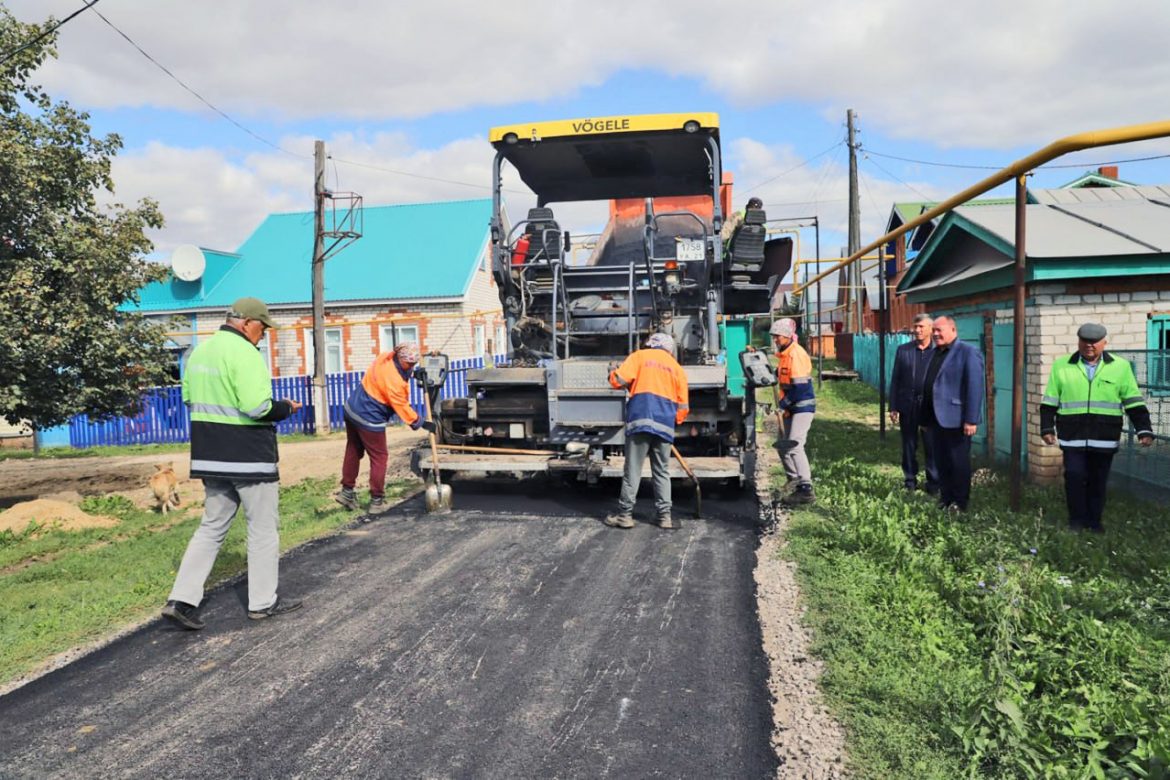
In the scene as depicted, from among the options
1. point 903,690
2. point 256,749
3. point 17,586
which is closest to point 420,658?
point 256,749

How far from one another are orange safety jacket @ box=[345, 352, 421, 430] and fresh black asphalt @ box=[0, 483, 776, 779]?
1.78 metres

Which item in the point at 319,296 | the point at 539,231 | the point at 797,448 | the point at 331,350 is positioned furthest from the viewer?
the point at 331,350

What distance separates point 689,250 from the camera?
8.52 meters

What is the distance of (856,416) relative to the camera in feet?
53.3

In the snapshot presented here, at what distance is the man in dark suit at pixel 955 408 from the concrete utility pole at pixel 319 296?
14.1 metres

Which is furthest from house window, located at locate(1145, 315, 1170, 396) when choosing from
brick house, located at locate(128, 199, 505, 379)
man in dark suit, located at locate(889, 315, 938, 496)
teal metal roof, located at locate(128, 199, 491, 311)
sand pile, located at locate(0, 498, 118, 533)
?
teal metal roof, located at locate(128, 199, 491, 311)

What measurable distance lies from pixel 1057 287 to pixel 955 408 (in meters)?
2.46

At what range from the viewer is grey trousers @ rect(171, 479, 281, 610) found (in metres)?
4.75

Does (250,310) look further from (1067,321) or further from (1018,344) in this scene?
(1067,321)

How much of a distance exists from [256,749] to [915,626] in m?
3.22

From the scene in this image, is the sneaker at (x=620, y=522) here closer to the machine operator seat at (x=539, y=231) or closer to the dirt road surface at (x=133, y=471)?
the machine operator seat at (x=539, y=231)

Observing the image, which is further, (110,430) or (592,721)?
(110,430)

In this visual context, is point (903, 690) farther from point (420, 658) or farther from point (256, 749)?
point (256, 749)

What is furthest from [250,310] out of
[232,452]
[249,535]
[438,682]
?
[438,682]
